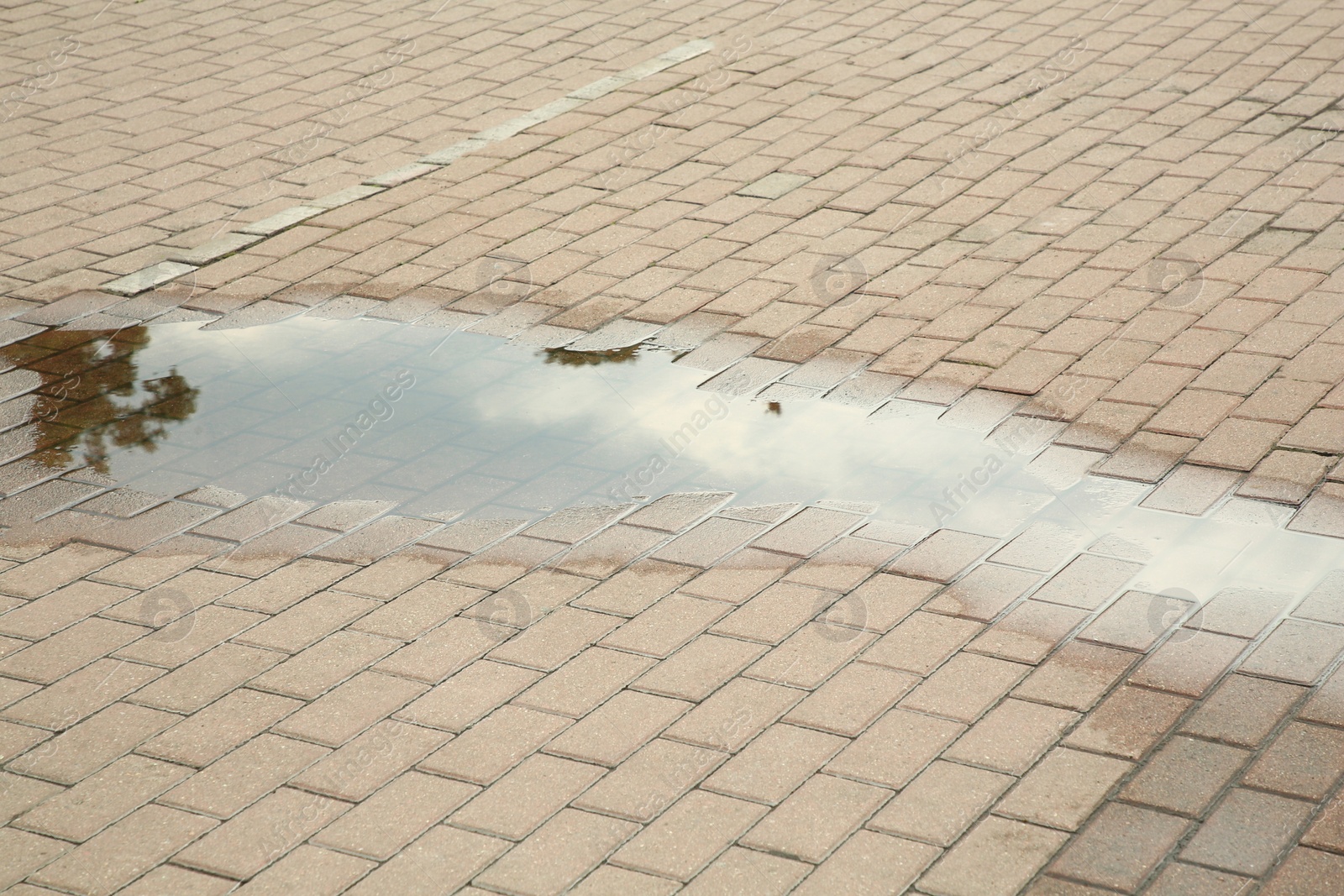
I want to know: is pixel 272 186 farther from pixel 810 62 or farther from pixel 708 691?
pixel 708 691

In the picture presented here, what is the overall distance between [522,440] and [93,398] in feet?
6.34

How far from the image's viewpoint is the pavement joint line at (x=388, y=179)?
21.7ft

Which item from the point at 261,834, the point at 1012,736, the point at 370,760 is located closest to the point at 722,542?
the point at 1012,736

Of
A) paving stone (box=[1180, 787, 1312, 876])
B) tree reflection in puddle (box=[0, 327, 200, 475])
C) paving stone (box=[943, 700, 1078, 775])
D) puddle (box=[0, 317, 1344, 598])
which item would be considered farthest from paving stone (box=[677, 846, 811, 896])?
tree reflection in puddle (box=[0, 327, 200, 475])

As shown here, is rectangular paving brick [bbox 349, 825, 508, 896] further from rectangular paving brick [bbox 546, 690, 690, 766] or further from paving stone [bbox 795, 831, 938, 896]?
paving stone [bbox 795, 831, 938, 896]

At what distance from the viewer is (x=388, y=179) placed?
24.7ft

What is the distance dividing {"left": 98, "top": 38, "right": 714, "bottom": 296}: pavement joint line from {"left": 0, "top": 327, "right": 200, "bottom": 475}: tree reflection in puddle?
546mm

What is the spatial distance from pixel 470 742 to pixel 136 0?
936 cm

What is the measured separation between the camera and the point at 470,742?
3674 millimetres

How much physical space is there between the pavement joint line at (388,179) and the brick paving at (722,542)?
5cm

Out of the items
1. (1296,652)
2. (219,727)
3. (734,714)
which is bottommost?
(1296,652)

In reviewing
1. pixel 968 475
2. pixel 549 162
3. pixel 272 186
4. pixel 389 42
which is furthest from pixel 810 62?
pixel 968 475

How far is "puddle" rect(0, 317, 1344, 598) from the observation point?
453cm

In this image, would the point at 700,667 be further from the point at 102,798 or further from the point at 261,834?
the point at 102,798
